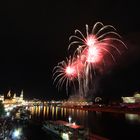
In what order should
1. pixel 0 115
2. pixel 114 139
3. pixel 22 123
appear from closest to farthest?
pixel 114 139 < pixel 0 115 < pixel 22 123

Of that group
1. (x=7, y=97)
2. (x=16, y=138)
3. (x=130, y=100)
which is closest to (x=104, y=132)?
(x=16, y=138)

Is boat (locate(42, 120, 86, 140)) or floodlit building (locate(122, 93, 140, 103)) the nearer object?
boat (locate(42, 120, 86, 140))

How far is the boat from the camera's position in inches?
1654

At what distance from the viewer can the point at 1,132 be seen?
38938 mm

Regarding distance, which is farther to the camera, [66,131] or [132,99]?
[132,99]

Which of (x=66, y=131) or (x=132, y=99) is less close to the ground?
(x=132, y=99)

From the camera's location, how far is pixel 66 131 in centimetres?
4606

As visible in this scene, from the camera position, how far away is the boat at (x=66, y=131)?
42000 millimetres

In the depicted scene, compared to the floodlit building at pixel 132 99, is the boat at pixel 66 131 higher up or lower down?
lower down

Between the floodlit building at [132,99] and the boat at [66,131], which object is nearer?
the boat at [66,131]

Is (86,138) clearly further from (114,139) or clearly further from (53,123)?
(53,123)

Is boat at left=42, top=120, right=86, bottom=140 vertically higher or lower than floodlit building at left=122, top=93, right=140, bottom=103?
lower

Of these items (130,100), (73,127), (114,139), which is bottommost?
(114,139)

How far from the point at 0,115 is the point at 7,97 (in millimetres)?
107336
